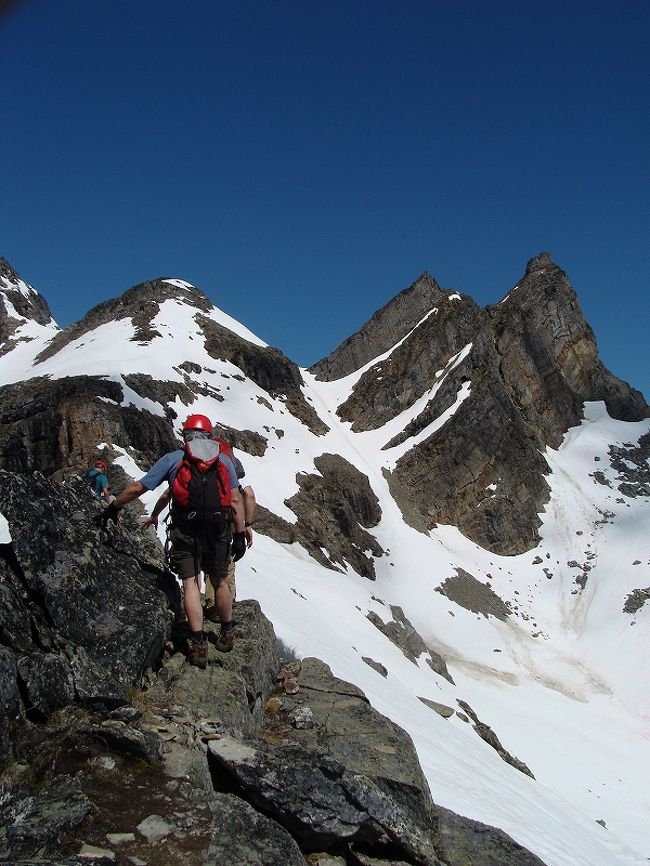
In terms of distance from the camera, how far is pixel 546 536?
206ft

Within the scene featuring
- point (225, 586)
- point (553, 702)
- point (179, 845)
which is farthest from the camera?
point (553, 702)

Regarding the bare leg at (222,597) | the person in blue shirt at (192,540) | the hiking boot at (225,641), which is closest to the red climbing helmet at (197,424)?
the person in blue shirt at (192,540)

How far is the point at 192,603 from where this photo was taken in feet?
23.5

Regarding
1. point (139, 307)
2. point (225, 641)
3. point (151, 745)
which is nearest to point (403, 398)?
point (139, 307)

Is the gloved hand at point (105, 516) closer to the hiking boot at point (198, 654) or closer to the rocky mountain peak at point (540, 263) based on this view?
the hiking boot at point (198, 654)

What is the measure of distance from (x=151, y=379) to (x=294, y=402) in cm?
2128

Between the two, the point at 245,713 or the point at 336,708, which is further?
the point at 336,708

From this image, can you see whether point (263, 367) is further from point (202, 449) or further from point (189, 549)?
point (202, 449)

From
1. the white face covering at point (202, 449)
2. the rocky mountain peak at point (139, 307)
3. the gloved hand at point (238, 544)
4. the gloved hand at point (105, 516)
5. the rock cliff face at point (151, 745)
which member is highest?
the rocky mountain peak at point (139, 307)

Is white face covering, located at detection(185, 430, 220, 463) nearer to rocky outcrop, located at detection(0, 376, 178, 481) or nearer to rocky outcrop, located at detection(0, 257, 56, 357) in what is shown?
rocky outcrop, located at detection(0, 376, 178, 481)

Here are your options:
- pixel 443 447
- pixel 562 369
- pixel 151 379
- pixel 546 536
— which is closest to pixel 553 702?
pixel 546 536

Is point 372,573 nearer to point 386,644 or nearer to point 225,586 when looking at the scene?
point 386,644

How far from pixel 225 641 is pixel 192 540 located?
5.27ft

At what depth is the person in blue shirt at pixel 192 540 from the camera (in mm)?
7102
